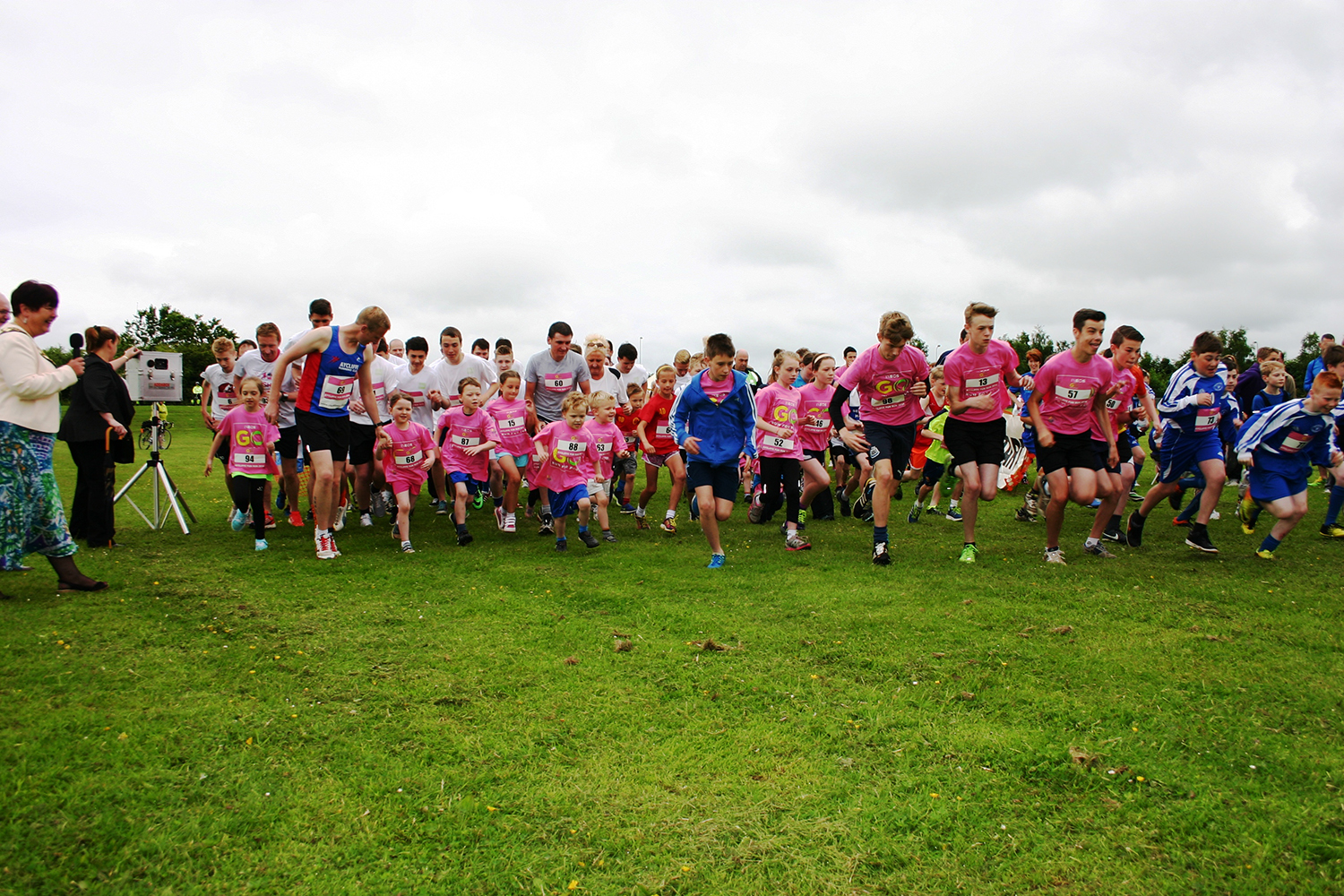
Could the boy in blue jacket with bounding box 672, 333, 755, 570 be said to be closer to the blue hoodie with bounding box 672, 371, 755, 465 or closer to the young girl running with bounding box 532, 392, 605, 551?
the blue hoodie with bounding box 672, 371, 755, 465

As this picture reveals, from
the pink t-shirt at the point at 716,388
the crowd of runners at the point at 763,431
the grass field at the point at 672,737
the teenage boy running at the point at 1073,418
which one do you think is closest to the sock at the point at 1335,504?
the crowd of runners at the point at 763,431

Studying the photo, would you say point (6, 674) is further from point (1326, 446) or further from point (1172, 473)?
point (1326, 446)

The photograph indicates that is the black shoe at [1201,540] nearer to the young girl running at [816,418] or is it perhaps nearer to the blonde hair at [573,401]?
the young girl running at [816,418]

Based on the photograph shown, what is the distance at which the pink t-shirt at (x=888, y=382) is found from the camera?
7.36 metres

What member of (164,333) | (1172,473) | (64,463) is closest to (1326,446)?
(1172,473)

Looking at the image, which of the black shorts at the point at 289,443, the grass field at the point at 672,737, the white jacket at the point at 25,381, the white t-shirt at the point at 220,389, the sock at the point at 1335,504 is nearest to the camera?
the grass field at the point at 672,737

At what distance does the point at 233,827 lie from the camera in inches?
107

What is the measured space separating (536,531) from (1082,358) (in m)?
6.18

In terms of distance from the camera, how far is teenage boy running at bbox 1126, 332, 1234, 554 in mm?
7449

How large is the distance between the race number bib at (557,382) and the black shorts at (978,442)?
4.49 m

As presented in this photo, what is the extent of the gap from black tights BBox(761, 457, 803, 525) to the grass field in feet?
7.17

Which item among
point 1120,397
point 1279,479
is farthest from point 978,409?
point 1279,479

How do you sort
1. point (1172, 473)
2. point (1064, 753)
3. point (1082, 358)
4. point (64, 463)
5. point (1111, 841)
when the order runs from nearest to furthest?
point (1111, 841), point (1064, 753), point (1082, 358), point (1172, 473), point (64, 463)

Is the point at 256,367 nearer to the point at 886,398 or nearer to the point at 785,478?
the point at 785,478
